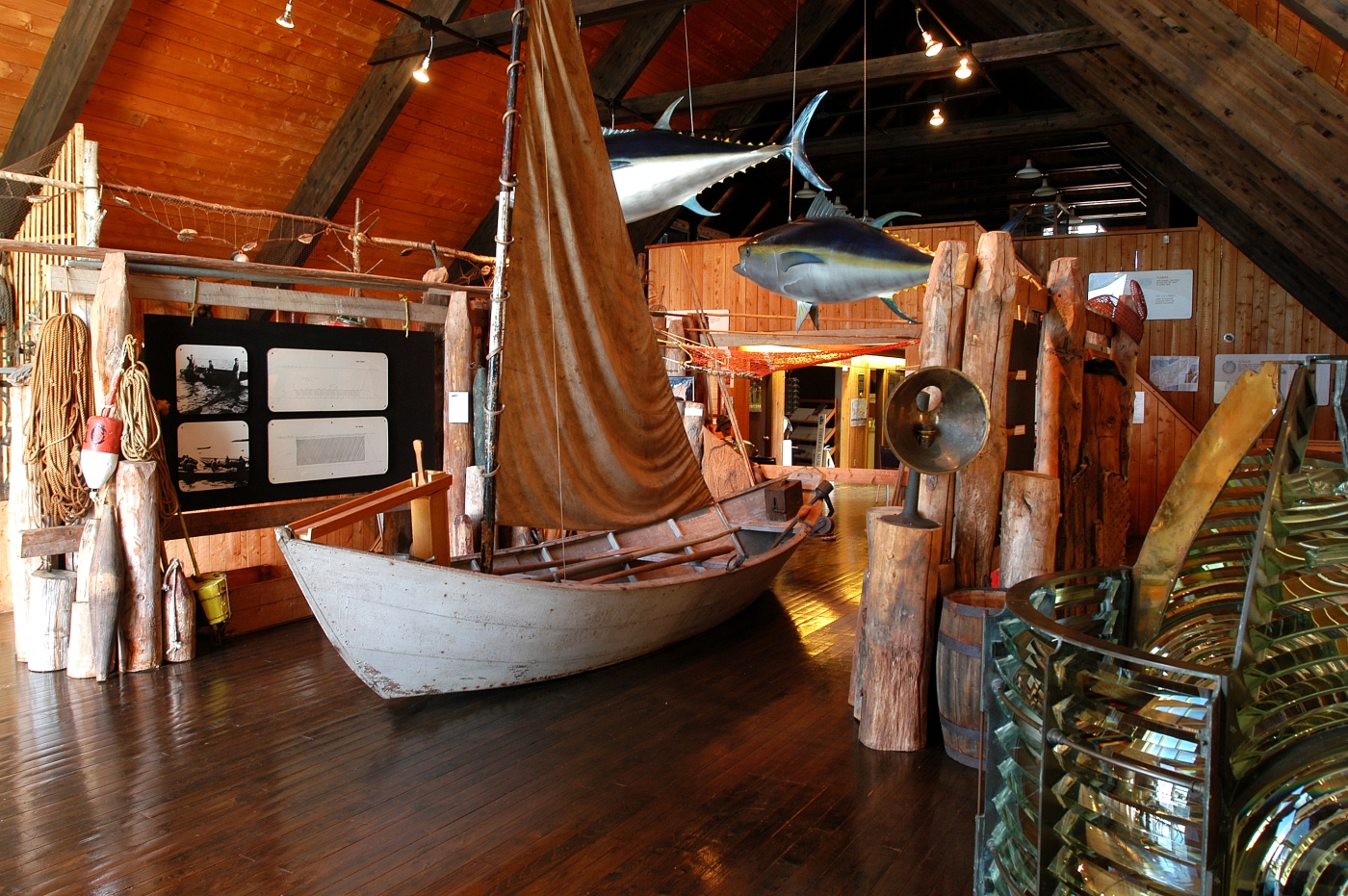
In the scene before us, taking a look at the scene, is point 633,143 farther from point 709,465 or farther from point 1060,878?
point 1060,878

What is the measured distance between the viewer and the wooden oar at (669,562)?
4.97 meters

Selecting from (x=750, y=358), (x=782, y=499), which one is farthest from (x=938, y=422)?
(x=750, y=358)

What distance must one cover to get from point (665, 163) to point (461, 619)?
272 centimetres

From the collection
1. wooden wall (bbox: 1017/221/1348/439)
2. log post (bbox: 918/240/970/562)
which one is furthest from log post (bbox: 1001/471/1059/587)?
wooden wall (bbox: 1017/221/1348/439)

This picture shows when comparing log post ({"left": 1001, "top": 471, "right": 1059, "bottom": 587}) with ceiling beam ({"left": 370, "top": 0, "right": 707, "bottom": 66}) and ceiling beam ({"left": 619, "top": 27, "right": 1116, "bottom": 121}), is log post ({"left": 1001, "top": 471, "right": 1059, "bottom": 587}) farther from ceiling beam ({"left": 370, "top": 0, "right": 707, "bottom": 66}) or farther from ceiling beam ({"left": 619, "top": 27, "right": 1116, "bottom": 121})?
ceiling beam ({"left": 370, "top": 0, "right": 707, "bottom": 66})

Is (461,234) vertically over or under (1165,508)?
over

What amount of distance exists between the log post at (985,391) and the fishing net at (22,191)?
5398 millimetres

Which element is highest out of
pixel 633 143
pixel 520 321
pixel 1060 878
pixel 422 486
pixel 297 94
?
pixel 297 94

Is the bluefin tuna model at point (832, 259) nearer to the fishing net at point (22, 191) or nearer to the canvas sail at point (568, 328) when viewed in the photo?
the canvas sail at point (568, 328)

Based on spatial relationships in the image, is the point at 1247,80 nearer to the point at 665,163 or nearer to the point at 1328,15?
the point at 1328,15

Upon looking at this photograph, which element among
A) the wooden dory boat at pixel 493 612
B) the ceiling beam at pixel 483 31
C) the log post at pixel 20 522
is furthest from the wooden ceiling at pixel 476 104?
the wooden dory boat at pixel 493 612

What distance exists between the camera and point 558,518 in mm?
3934

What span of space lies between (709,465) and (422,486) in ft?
13.8

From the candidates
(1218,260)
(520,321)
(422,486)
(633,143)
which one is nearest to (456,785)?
(422,486)
